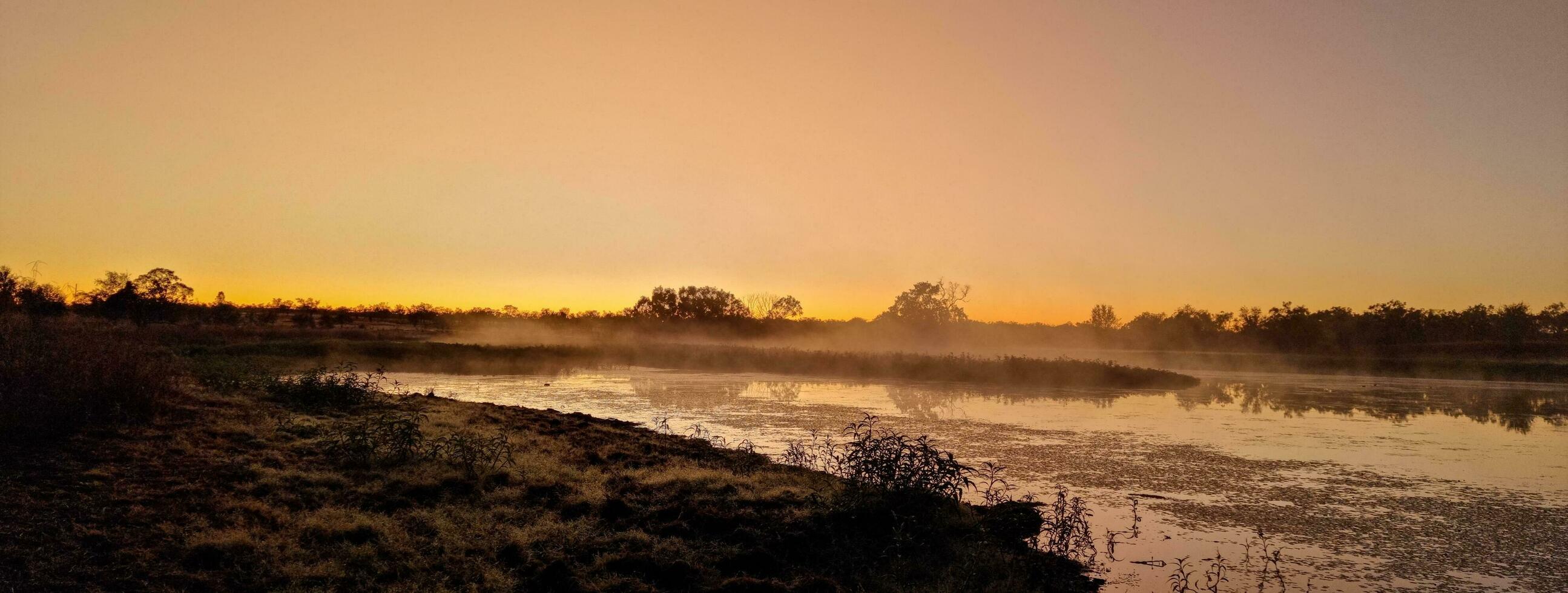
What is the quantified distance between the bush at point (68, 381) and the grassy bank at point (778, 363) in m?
18.8

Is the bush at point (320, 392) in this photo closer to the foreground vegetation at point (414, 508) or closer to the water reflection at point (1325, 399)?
the foreground vegetation at point (414, 508)

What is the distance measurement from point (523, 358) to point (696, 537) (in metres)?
33.9

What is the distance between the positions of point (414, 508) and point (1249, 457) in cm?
1414

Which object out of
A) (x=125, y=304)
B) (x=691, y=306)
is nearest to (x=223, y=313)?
(x=125, y=304)

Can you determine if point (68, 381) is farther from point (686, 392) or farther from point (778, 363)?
point (778, 363)

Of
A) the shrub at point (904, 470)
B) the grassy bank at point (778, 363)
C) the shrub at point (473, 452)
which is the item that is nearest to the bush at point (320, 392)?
the shrub at point (473, 452)

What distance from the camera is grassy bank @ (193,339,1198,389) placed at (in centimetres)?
3219

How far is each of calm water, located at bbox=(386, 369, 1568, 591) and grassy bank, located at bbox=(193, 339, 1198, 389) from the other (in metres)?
3.67

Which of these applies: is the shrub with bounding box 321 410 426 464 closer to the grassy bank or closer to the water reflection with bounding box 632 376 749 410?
the water reflection with bounding box 632 376 749 410

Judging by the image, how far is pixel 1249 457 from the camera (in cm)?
1405

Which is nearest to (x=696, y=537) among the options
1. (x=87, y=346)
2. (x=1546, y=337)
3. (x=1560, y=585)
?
(x=1560, y=585)

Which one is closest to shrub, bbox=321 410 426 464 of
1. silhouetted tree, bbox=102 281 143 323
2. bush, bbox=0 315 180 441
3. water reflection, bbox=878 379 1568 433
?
bush, bbox=0 315 180 441

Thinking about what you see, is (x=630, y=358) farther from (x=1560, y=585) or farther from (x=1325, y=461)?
(x=1560, y=585)

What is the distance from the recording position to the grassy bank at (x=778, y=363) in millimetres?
32188
